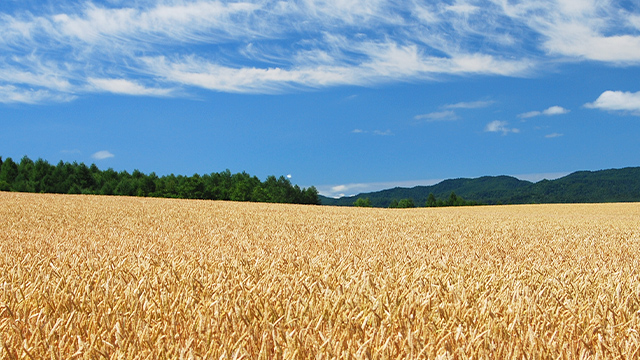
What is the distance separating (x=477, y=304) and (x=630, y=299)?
1071 millimetres

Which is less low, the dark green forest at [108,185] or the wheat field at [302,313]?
the dark green forest at [108,185]

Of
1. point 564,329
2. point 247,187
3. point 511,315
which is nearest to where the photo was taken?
point 564,329

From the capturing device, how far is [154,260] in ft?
13.2

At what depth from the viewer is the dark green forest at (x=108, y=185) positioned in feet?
224

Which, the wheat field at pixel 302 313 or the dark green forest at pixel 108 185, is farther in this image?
the dark green forest at pixel 108 185

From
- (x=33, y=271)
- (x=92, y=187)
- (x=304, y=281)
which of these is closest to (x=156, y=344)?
(x=304, y=281)

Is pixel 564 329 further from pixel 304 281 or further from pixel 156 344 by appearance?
pixel 156 344

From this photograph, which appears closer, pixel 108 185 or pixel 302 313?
pixel 302 313

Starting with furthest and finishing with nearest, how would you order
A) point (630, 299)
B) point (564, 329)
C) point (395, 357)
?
point (630, 299), point (564, 329), point (395, 357)

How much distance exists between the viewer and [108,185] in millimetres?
72000

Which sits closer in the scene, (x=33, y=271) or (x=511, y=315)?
(x=511, y=315)

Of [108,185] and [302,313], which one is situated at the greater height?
[108,185]

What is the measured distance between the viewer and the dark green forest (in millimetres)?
68125

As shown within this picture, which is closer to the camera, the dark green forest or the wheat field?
the wheat field
